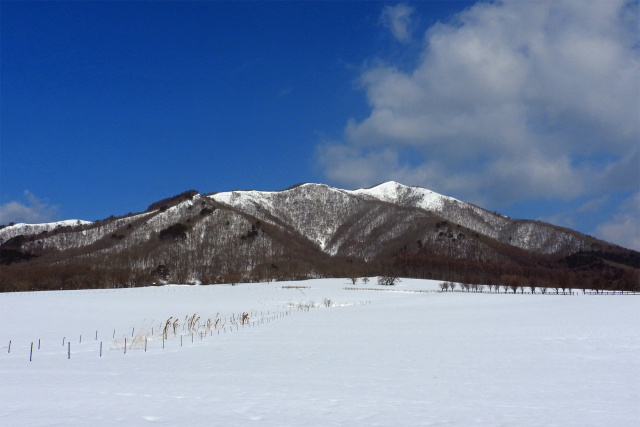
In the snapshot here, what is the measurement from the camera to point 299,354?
22.0 metres

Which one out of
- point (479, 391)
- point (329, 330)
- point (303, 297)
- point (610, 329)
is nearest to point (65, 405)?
point (479, 391)

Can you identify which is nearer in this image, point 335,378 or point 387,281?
point 335,378

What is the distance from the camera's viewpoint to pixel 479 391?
46.4 ft

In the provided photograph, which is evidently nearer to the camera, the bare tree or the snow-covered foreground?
the snow-covered foreground

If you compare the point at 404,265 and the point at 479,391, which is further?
the point at 404,265

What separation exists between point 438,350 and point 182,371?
11941 mm

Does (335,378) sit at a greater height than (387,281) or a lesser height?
lesser

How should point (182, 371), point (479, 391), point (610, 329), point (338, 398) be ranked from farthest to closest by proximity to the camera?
→ 1. point (610, 329)
2. point (182, 371)
3. point (479, 391)
4. point (338, 398)

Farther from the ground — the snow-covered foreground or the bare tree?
the bare tree

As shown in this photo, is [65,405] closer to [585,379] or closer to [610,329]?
[585,379]

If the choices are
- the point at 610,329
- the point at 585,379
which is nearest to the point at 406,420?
the point at 585,379

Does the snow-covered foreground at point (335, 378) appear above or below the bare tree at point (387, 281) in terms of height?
below

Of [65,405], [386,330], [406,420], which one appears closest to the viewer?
[406,420]

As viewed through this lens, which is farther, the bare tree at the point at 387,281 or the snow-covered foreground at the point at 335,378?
the bare tree at the point at 387,281
